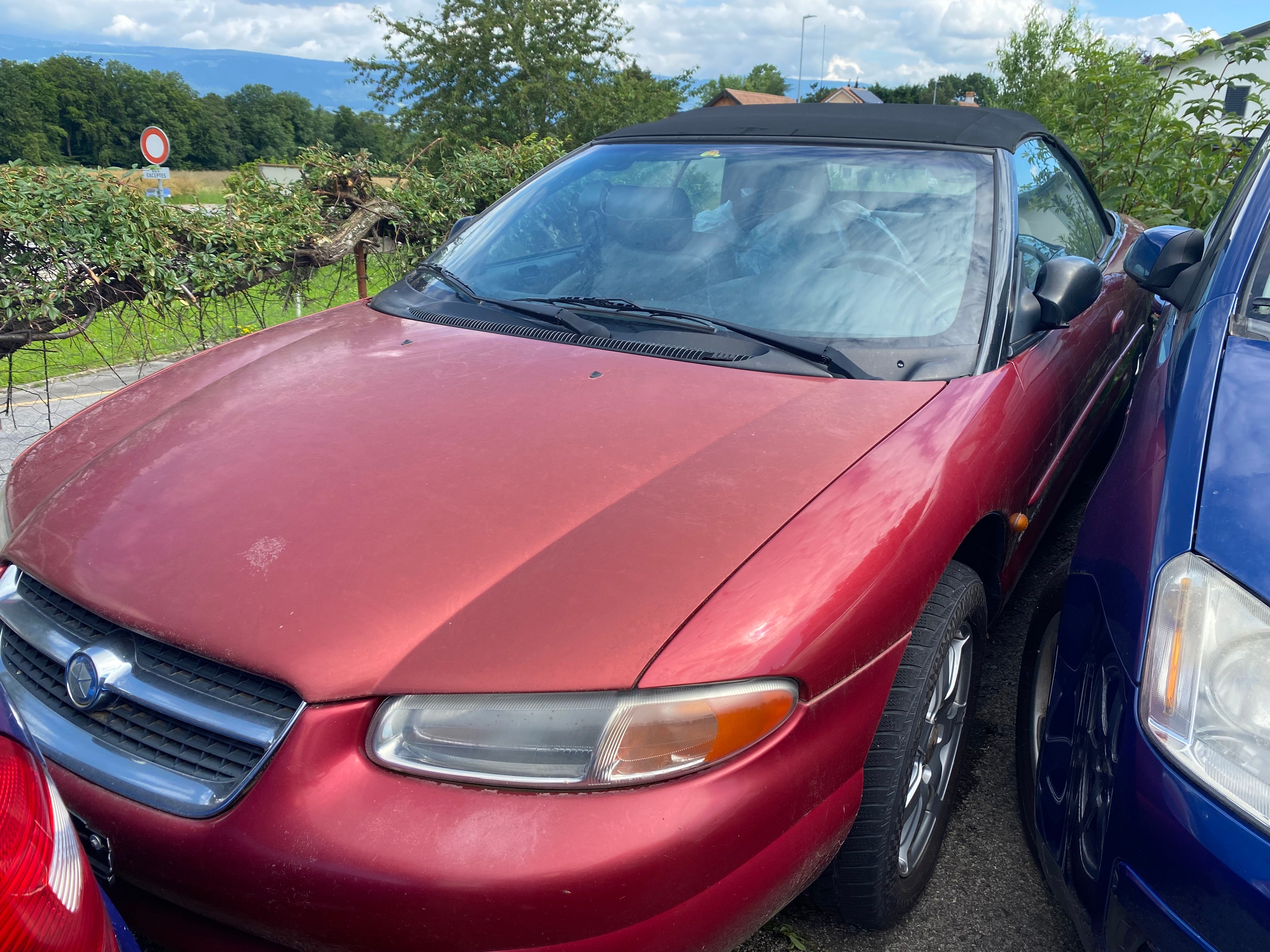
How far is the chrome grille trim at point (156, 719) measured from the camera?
1.31 metres

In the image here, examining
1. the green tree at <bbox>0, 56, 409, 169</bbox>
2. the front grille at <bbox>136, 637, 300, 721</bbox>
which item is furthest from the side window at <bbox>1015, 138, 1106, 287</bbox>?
the green tree at <bbox>0, 56, 409, 169</bbox>

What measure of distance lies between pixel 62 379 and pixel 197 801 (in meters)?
6.80

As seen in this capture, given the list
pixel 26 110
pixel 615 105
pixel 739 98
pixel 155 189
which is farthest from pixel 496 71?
pixel 26 110

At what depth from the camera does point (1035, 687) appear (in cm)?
212

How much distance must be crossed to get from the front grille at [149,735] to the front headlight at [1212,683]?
1311mm

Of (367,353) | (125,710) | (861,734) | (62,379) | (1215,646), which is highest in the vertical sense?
(367,353)

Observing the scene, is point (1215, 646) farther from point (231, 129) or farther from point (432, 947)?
point (231, 129)

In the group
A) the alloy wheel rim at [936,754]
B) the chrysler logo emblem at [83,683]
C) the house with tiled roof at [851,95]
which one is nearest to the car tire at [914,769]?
the alloy wheel rim at [936,754]

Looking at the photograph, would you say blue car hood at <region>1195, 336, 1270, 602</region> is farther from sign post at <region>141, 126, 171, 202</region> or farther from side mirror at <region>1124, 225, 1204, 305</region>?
sign post at <region>141, 126, 171, 202</region>

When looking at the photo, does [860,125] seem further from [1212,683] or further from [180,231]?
[180,231]

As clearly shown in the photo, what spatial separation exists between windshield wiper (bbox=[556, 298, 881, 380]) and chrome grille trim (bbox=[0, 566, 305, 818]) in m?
1.34

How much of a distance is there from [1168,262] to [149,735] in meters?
2.81

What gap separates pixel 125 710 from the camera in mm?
1421

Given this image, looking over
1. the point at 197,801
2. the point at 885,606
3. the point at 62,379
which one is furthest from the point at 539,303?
the point at 62,379
